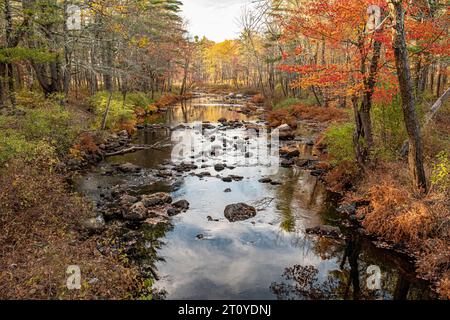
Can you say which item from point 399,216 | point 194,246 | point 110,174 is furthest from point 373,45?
point 110,174

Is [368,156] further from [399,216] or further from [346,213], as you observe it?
[399,216]

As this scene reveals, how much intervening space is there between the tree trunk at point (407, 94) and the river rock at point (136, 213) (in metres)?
9.19

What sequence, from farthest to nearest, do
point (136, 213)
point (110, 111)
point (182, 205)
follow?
point (110, 111) → point (182, 205) → point (136, 213)

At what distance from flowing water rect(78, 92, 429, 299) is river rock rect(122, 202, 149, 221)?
43.5 inches

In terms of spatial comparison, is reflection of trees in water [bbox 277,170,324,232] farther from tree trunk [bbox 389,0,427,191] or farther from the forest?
tree trunk [bbox 389,0,427,191]

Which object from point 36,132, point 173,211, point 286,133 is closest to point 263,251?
point 173,211

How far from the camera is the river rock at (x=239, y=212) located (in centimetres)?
1209

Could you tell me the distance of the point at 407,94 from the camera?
980 cm

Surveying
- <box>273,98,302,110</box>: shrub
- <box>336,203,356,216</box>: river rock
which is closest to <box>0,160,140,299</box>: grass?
<box>336,203,356,216</box>: river rock

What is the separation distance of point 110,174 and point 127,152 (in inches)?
170

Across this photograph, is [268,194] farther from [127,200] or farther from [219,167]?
[127,200]

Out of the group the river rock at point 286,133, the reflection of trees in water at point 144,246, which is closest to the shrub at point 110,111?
the river rock at point 286,133

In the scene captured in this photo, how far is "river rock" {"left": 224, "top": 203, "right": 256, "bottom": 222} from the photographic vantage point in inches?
476

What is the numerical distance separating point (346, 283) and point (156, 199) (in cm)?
778
